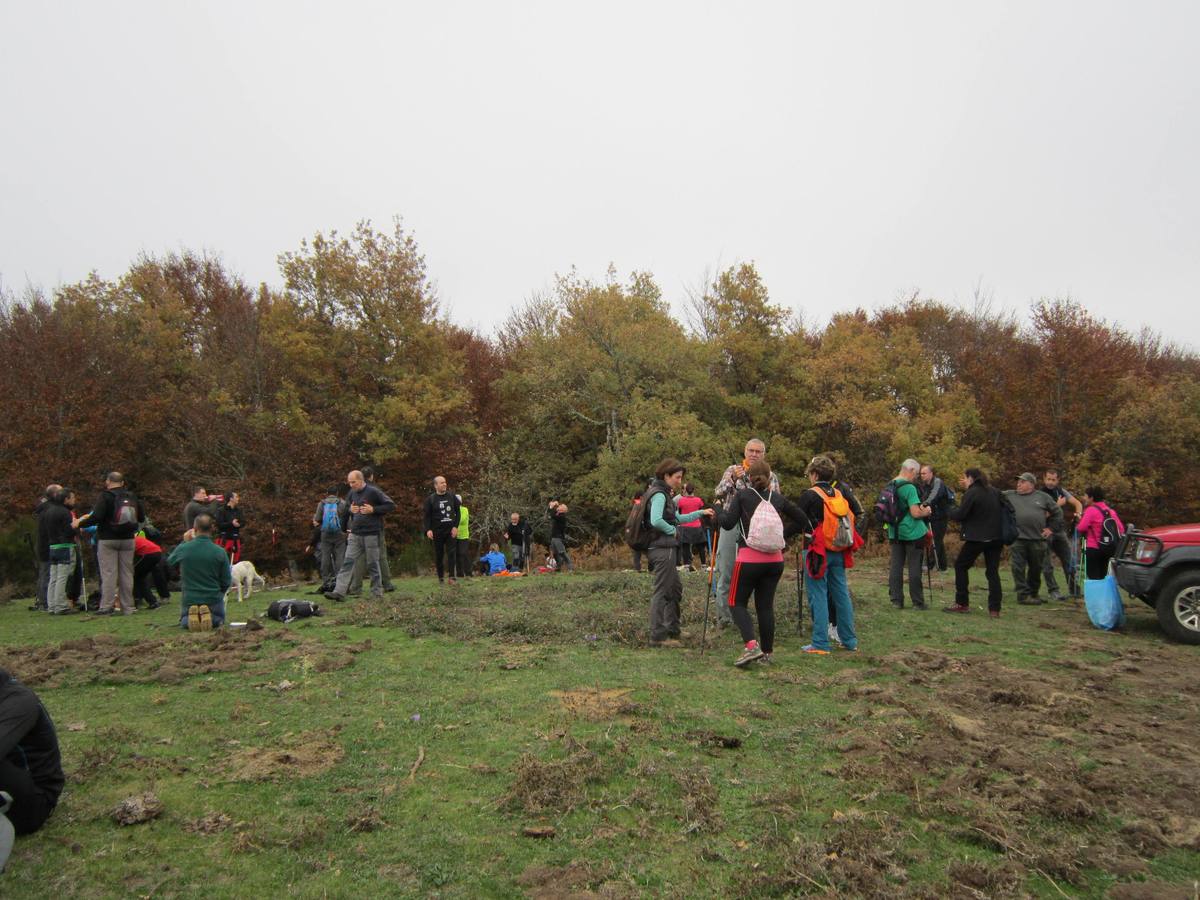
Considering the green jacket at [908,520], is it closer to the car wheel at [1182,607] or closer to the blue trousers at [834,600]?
the car wheel at [1182,607]

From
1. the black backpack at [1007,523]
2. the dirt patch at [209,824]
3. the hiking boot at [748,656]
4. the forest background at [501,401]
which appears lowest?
the dirt patch at [209,824]

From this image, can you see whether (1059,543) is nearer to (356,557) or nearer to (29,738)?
(356,557)

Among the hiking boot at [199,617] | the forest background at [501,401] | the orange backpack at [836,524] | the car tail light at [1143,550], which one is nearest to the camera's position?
the orange backpack at [836,524]

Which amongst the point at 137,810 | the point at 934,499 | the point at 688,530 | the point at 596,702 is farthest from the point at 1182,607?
the point at 137,810

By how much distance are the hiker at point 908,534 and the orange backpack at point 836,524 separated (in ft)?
9.95

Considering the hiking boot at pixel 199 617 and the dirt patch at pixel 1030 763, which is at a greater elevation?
the hiking boot at pixel 199 617

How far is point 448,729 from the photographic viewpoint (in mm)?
5207

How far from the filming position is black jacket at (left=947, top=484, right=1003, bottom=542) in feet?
32.4

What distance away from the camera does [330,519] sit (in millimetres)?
13625

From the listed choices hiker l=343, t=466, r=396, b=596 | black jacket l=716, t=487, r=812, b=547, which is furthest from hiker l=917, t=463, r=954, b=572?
hiker l=343, t=466, r=396, b=596

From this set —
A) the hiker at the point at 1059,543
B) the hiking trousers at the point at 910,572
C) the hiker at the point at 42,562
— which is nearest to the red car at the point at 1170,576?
the hiker at the point at 1059,543

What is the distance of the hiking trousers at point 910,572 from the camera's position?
10.5 metres

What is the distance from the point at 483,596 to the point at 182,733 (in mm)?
6982

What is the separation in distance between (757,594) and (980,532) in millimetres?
4634
